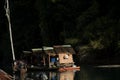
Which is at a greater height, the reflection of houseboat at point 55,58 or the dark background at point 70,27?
the dark background at point 70,27

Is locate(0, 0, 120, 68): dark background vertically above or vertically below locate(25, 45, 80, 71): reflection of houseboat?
above

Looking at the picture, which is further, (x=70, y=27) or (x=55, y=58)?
(x=70, y=27)

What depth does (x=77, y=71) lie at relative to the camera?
54.5 meters

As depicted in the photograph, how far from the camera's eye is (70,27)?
232 feet

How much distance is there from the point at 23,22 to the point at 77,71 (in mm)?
33205

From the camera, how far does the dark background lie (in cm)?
6356

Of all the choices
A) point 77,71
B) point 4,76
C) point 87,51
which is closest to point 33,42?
Result: point 87,51

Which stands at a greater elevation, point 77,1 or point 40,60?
point 77,1

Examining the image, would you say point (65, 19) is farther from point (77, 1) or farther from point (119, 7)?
point (119, 7)

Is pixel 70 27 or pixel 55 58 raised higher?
pixel 70 27

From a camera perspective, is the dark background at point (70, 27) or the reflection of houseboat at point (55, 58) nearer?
the reflection of houseboat at point (55, 58)

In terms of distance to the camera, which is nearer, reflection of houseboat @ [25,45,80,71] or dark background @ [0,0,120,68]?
reflection of houseboat @ [25,45,80,71]

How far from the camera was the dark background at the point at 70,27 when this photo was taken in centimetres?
6356

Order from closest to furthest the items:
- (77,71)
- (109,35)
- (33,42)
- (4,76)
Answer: (4,76)
(77,71)
(109,35)
(33,42)
